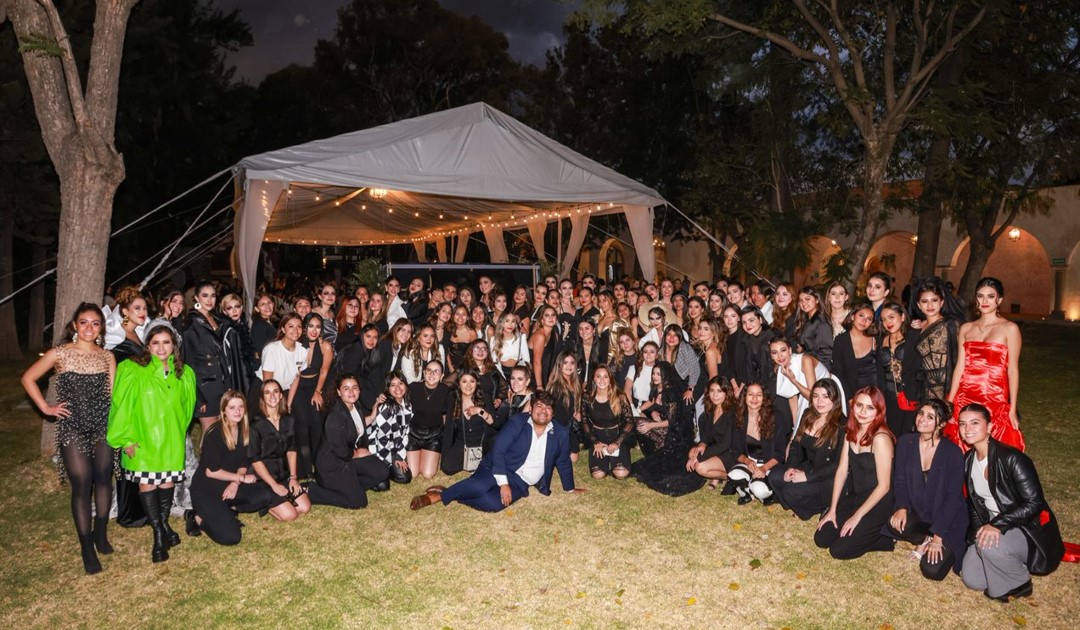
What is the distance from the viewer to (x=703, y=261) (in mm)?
26766

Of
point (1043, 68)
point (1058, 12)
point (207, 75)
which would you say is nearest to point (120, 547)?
Result: point (207, 75)

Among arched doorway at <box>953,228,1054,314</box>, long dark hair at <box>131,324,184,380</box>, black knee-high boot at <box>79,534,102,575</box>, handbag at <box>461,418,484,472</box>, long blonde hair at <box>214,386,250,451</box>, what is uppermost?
arched doorway at <box>953,228,1054,314</box>

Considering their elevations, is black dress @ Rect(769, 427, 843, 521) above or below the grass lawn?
above

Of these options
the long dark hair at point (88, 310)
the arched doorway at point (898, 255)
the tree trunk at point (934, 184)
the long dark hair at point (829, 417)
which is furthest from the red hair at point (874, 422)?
the arched doorway at point (898, 255)

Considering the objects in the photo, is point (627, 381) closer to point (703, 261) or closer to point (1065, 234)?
point (1065, 234)

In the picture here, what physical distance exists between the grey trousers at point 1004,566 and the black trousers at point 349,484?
3.92 metres

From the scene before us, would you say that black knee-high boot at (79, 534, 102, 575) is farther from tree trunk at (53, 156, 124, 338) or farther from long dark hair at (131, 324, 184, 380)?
tree trunk at (53, 156, 124, 338)

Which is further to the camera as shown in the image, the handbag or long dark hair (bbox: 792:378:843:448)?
the handbag

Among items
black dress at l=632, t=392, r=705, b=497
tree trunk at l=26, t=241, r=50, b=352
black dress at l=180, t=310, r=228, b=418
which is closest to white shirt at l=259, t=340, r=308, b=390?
black dress at l=180, t=310, r=228, b=418

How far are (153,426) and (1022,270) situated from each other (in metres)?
25.9

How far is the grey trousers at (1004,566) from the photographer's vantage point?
3633mm

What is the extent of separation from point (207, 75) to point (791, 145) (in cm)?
1312

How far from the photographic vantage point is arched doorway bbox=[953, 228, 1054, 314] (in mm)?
21922

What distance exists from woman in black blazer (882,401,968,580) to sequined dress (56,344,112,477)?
189 inches
